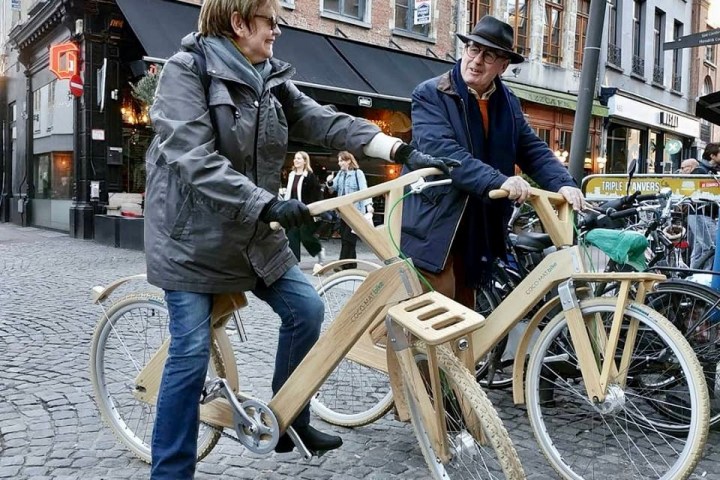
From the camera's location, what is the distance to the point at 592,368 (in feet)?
9.17

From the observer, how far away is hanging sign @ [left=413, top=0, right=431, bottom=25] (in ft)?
56.5

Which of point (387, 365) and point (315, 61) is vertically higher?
point (315, 61)

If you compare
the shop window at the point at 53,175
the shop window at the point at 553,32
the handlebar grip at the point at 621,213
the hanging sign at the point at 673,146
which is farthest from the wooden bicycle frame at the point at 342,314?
the hanging sign at the point at 673,146

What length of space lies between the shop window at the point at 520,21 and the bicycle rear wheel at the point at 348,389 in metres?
17.4

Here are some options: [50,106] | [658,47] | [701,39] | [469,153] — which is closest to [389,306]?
[469,153]

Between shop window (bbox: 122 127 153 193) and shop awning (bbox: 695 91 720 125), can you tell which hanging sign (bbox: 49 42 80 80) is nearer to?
shop window (bbox: 122 127 153 193)

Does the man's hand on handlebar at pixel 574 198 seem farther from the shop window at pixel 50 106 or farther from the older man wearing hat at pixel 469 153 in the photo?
the shop window at pixel 50 106

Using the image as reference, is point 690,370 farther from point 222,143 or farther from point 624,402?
point 222,143

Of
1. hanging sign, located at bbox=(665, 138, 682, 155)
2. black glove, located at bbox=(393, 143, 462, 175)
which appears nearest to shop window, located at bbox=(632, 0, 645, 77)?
hanging sign, located at bbox=(665, 138, 682, 155)

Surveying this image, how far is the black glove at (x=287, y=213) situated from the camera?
224 cm

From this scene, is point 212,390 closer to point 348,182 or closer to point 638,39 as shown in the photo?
point 348,182

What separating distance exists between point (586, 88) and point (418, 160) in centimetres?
390

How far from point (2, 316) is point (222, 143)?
500 centimetres

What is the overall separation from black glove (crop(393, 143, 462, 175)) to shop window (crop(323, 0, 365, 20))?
14.3 m
